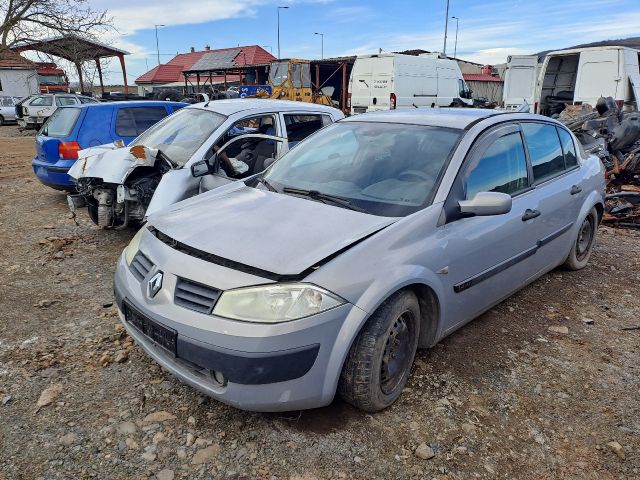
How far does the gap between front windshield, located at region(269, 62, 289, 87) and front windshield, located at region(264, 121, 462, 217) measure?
64.0 ft

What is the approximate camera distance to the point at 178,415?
2.67 meters

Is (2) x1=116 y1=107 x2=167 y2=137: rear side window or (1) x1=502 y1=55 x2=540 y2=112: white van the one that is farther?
(1) x1=502 y1=55 x2=540 y2=112: white van

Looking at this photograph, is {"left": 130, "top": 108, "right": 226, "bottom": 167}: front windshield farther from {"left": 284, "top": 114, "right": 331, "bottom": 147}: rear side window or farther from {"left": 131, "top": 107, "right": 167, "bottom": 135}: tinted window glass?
{"left": 131, "top": 107, "right": 167, "bottom": 135}: tinted window glass

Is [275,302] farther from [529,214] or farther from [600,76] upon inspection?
[600,76]

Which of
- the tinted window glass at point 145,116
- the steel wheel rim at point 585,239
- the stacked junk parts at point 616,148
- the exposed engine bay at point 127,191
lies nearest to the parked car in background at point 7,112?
the tinted window glass at point 145,116

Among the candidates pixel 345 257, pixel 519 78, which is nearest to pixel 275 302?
pixel 345 257

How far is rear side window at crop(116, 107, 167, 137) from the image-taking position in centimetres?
710

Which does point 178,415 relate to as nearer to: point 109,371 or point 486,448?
point 109,371

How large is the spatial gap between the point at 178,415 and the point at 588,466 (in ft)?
6.96

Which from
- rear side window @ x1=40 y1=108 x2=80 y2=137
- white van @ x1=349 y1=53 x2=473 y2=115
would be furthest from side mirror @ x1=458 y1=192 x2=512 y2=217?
white van @ x1=349 y1=53 x2=473 y2=115

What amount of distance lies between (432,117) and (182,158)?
2649mm

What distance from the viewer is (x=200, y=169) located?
4797 mm

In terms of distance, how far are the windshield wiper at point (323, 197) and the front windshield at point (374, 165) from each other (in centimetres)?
3

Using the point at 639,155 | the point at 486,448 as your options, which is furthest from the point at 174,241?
the point at 639,155
